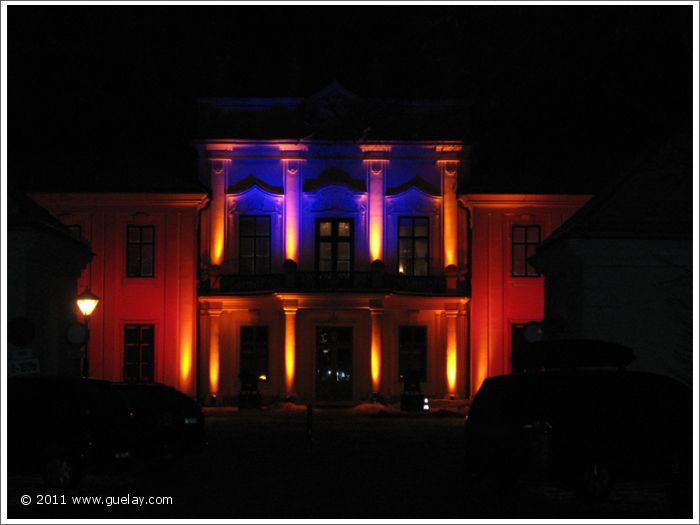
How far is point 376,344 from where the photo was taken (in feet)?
162

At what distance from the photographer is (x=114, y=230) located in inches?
1976

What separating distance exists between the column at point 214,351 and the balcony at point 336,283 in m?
0.98

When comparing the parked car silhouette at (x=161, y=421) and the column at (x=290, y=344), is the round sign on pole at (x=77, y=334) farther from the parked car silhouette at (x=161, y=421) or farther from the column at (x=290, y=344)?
the column at (x=290, y=344)

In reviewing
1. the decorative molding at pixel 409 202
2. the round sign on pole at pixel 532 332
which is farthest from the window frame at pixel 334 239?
the round sign on pole at pixel 532 332

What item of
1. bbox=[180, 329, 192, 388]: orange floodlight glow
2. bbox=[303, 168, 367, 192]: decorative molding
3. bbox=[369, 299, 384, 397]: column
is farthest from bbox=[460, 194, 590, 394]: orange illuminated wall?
bbox=[180, 329, 192, 388]: orange floodlight glow

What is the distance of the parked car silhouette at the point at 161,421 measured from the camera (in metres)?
20.5

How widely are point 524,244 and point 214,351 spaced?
13132mm

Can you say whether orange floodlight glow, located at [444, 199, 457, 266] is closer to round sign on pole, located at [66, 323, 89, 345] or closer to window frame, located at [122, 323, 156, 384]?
window frame, located at [122, 323, 156, 384]

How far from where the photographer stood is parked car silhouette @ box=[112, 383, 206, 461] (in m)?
20.5

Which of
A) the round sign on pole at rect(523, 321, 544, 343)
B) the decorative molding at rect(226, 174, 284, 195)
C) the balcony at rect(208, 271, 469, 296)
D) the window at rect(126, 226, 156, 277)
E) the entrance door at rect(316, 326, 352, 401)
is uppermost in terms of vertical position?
the decorative molding at rect(226, 174, 284, 195)

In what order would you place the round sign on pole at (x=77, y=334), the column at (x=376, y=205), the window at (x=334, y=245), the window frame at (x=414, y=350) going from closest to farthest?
the round sign on pole at (x=77, y=334)
the column at (x=376, y=205)
the window at (x=334, y=245)
the window frame at (x=414, y=350)

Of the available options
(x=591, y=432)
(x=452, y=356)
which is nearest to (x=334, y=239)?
(x=452, y=356)

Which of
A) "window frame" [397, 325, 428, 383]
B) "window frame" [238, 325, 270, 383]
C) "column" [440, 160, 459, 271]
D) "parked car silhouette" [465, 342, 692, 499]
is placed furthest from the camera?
"window frame" [397, 325, 428, 383]

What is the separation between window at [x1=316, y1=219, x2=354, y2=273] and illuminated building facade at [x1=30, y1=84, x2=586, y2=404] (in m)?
0.05
